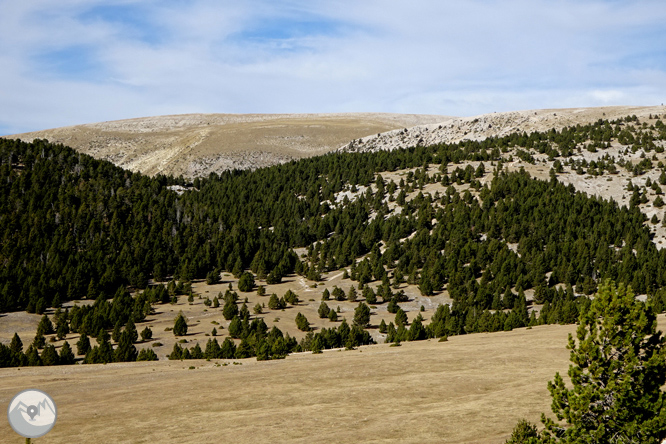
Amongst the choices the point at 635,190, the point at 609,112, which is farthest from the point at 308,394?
the point at 609,112

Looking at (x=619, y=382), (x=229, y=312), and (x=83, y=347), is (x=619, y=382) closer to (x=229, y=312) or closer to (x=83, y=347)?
(x=83, y=347)

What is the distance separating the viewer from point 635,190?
338 feet

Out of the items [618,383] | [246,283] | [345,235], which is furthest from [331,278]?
[618,383]

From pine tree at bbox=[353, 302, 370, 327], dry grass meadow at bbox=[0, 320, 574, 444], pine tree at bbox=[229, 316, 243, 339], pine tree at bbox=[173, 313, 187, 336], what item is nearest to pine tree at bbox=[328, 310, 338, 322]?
pine tree at bbox=[353, 302, 370, 327]

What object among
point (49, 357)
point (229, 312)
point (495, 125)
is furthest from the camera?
point (495, 125)

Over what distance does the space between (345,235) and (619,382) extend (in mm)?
91265

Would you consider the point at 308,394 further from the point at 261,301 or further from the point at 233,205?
the point at 233,205

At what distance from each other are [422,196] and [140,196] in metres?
63.2

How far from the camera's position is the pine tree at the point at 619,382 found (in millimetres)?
16297

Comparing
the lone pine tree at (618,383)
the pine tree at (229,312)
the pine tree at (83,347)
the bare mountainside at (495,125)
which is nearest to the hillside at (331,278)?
the pine tree at (229,312)

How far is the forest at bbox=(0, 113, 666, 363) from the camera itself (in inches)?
2830

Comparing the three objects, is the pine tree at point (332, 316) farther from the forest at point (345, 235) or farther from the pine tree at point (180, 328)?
the pine tree at point (180, 328)

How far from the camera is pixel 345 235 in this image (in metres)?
107

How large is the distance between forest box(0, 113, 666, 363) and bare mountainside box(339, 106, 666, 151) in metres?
21.6
